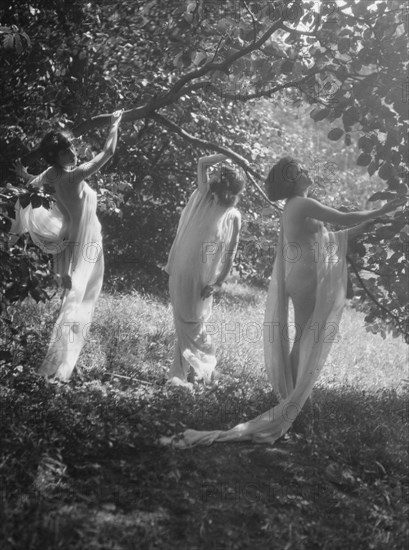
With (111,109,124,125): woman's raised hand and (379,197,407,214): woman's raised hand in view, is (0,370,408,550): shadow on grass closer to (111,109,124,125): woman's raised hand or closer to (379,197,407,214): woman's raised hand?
(379,197,407,214): woman's raised hand

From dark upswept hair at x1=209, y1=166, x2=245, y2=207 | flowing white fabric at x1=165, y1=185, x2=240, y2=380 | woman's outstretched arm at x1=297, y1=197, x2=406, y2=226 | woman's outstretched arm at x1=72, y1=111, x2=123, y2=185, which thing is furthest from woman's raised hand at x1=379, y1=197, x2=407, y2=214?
woman's outstretched arm at x1=72, y1=111, x2=123, y2=185

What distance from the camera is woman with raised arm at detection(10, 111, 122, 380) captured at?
6.09m

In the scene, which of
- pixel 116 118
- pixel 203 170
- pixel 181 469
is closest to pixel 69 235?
pixel 116 118

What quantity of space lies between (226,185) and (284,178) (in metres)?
1.29

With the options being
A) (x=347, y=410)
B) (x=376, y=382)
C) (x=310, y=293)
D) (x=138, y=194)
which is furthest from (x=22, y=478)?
(x=138, y=194)

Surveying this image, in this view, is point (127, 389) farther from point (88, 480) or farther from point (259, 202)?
point (259, 202)

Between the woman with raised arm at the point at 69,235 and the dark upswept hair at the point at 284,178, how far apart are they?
4.76ft

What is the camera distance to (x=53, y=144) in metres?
6.02

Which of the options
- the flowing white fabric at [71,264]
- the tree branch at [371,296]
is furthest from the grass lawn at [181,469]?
the tree branch at [371,296]

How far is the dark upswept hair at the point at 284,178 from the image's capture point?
5.59 m

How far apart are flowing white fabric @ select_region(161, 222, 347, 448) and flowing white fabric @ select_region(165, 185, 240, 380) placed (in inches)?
50.2

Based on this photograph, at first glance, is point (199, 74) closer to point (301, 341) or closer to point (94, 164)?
point (94, 164)

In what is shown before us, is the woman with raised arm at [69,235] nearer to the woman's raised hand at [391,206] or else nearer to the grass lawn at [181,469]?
the grass lawn at [181,469]

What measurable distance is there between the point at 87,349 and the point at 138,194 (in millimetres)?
4062
